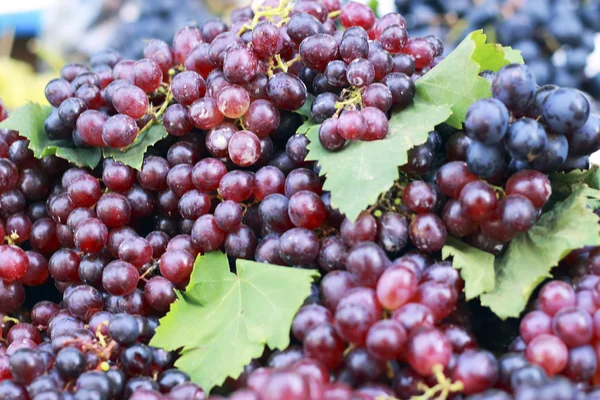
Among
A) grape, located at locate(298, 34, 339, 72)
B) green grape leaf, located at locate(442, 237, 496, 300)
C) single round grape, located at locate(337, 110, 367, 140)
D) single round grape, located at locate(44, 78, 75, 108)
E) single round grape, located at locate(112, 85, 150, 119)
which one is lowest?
green grape leaf, located at locate(442, 237, 496, 300)

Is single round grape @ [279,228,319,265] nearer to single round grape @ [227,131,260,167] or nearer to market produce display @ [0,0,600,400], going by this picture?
market produce display @ [0,0,600,400]

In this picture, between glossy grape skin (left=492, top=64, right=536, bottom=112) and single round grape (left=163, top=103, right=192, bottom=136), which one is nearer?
glossy grape skin (left=492, top=64, right=536, bottom=112)

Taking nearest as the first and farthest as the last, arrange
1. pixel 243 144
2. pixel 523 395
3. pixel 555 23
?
pixel 523 395, pixel 243 144, pixel 555 23

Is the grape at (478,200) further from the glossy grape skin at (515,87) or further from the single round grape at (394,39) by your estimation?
the single round grape at (394,39)

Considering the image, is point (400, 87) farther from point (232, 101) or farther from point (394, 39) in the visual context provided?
point (232, 101)

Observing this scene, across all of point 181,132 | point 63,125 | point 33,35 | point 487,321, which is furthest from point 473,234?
point 33,35

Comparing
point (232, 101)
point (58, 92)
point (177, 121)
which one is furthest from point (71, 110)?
point (232, 101)

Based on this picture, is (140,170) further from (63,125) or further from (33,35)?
(33,35)

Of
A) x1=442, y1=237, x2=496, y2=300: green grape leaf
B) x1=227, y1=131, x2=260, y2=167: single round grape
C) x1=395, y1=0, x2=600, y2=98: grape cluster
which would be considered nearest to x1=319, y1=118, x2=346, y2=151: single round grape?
x1=227, y1=131, x2=260, y2=167: single round grape
